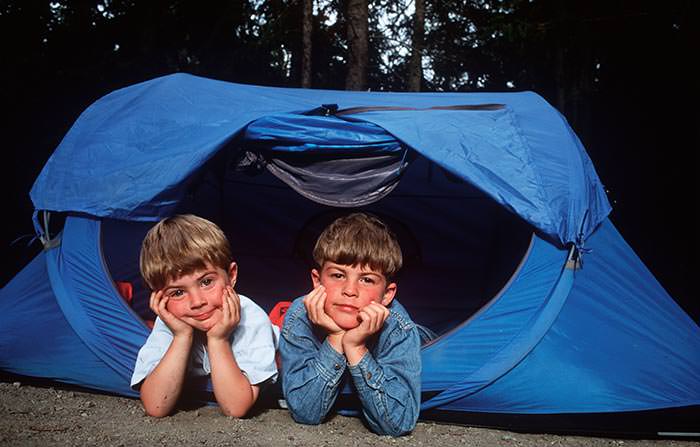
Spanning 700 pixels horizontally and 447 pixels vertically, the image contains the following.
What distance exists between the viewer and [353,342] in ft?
5.52

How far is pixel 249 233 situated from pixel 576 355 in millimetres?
2328

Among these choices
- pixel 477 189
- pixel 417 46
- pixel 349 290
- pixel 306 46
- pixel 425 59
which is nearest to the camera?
pixel 349 290

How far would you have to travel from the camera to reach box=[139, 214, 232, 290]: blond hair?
5.79ft

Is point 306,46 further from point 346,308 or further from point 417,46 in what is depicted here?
point 346,308

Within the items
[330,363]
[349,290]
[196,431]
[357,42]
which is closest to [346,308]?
[349,290]

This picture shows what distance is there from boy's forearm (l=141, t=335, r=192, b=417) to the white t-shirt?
49mm

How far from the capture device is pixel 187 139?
7.21 ft

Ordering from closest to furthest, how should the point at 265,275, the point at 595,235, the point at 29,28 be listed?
1. the point at 595,235
2. the point at 265,275
3. the point at 29,28

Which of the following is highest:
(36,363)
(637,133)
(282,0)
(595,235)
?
(282,0)

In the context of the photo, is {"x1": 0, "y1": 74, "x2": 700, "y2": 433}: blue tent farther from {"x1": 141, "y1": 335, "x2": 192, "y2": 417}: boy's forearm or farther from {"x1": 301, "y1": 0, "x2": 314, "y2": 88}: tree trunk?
{"x1": 301, "y1": 0, "x2": 314, "y2": 88}: tree trunk

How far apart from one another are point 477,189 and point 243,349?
3.46 ft

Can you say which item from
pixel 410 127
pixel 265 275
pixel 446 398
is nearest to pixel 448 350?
pixel 446 398

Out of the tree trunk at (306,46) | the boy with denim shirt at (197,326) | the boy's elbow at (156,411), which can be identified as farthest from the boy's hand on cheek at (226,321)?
the tree trunk at (306,46)

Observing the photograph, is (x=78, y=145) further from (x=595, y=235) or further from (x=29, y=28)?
(x=29, y=28)
